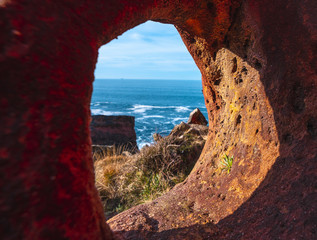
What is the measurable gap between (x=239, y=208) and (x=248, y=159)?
470 millimetres

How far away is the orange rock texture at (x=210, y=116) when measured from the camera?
2.54 ft

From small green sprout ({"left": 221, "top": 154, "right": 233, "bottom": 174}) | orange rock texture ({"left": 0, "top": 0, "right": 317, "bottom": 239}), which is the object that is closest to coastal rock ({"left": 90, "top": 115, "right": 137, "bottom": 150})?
orange rock texture ({"left": 0, "top": 0, "right": 317, "bottom": 239})

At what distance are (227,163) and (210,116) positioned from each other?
2.73ft

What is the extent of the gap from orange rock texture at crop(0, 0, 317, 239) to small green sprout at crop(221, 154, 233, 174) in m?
0.05

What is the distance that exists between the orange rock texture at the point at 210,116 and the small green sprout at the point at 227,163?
0.05 metres

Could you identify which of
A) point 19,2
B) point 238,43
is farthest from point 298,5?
point 19,2

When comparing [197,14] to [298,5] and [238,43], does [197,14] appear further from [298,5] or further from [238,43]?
[298,5]

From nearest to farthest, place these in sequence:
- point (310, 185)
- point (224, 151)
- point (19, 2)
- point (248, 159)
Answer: point (19, 2), point (310, 185), point (248, 159), point (224, 151)

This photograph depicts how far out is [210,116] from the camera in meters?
2.99

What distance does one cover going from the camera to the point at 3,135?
2.36 ft

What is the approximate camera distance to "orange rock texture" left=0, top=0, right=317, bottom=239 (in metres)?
0.77

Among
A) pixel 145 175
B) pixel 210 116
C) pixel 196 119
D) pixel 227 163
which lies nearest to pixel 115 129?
pixel 196 119

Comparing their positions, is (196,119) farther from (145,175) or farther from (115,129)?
(115,129)

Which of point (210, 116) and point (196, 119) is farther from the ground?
point (210, 116)
